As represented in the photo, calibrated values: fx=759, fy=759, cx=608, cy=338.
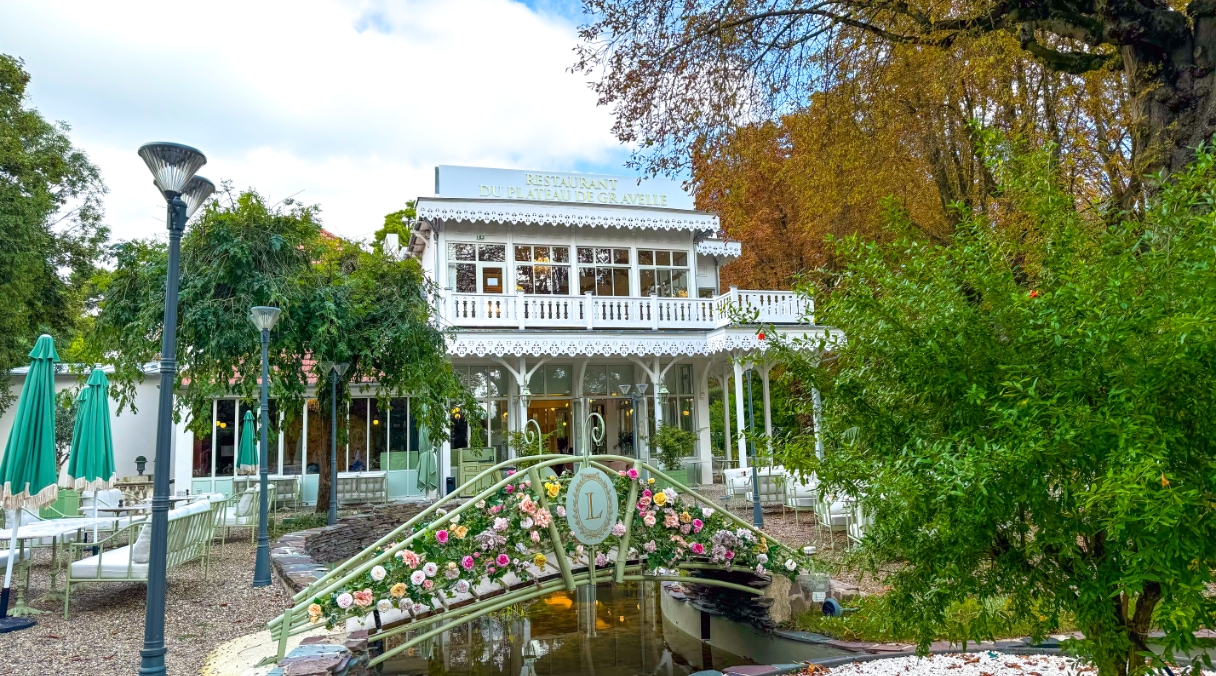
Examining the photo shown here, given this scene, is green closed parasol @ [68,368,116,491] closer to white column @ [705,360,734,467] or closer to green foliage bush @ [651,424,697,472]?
green foliage bush @ [651,424,697,472]

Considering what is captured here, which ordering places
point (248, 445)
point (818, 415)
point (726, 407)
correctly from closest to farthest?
point (818, 415)
point (248, 445)
point (726, 407)

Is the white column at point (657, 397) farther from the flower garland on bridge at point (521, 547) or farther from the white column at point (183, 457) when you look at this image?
the flower garland on bridge at point (521, 547)

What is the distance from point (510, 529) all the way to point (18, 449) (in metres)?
4.42

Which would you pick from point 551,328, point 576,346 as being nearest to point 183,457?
point 551,328

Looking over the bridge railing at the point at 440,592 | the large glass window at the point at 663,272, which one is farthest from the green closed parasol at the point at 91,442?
the large glass window at the point at 663,272

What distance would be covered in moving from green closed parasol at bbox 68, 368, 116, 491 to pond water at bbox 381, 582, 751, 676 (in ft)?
12.0

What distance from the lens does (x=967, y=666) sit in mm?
4445

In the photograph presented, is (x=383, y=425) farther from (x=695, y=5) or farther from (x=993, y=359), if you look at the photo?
(x=993, y=359)

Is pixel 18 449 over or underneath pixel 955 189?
underneath

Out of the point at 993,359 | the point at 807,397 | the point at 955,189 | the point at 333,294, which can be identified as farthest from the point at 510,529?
the point at 955,189

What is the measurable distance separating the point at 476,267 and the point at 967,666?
48.6 ft

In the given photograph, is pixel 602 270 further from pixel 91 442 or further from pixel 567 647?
pixel 91 442

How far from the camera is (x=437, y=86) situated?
54.0 ft

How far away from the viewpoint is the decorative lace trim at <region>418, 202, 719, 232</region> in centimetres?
1728
